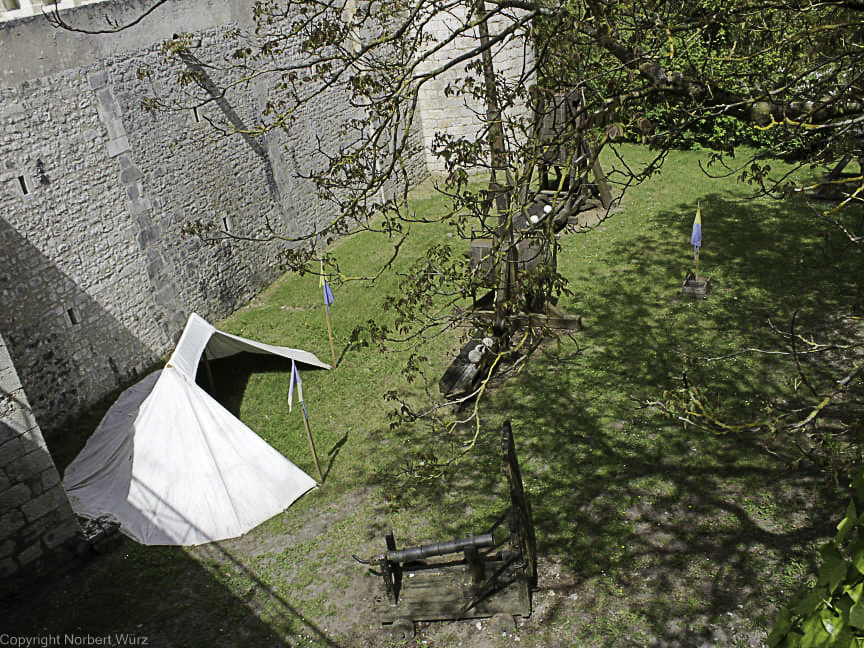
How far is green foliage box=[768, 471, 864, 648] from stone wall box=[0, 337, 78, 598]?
19.0 feet

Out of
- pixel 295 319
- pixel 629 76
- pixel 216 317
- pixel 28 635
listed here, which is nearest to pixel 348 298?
pixel 295 319

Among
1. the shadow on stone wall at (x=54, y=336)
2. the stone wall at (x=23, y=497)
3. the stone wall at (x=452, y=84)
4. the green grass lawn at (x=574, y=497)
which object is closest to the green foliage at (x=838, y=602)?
the green grass lawn at (x=574, y=497)

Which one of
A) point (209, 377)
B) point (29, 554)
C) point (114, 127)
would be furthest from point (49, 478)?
point (114, 127)

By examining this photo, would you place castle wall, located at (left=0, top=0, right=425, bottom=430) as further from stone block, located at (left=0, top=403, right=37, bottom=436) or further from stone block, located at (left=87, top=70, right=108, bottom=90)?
stone block, located at (left=0, top=403, right=37, bottom=436)

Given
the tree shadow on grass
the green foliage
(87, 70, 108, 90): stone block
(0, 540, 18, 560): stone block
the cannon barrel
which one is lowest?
the tree shadow on grass

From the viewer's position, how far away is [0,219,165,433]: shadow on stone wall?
8.12 m

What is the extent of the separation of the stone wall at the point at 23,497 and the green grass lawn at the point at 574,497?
272 millimetres

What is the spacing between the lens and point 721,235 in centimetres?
1155

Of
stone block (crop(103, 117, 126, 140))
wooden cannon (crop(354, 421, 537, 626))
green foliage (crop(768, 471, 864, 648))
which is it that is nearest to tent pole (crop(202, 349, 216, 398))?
stone block (crop(103, 117, 126, 140))

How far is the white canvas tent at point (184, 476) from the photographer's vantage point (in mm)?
6723

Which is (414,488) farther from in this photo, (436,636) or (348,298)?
(348,298)

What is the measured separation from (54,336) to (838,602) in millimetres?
8751

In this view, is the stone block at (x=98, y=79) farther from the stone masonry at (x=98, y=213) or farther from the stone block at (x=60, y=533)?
the stone block at (x=60, y=533)

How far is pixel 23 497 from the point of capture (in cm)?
604
